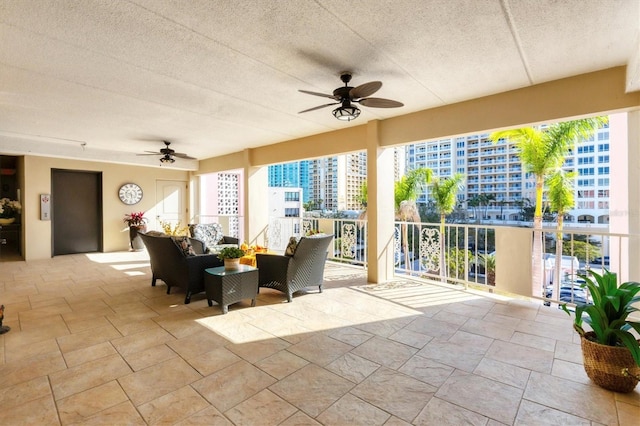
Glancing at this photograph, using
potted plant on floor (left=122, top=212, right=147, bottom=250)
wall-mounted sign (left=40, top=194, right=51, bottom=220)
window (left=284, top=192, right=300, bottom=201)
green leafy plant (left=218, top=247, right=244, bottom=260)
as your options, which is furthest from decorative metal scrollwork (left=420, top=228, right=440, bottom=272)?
wall-mounted sign (left=40, top=194, right=51, bottom=220)

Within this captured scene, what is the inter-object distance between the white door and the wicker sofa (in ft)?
17.2

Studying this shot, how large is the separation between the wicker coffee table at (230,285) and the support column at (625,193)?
4.14m

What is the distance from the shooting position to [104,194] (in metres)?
8.12

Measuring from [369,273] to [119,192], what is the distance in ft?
24.0

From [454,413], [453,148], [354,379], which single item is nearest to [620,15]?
[454,413]

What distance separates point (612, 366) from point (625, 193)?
2.22 metres

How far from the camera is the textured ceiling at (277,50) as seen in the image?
216 centimetres

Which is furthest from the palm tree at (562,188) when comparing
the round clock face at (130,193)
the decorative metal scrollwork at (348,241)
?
the round clock face at (130,193)

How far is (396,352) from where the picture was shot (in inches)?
103

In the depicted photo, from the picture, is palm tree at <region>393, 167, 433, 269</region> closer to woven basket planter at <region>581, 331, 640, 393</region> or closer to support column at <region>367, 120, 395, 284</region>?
support column at <region>367, 120, 395, 284</region>

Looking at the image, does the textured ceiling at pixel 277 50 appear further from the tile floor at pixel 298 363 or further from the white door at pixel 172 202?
the white door at pixel 172 202

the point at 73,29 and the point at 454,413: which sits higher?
the point at 73,29

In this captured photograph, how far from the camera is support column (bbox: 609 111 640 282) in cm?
317

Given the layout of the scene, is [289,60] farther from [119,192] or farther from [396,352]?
[119,192]
